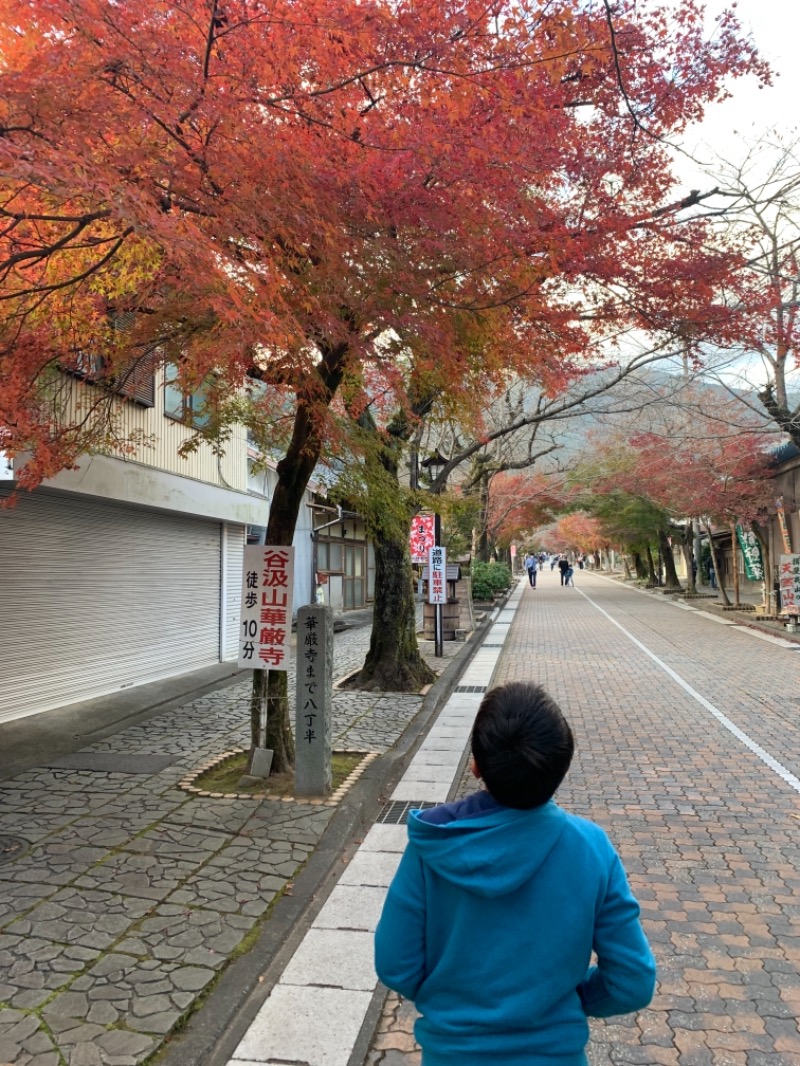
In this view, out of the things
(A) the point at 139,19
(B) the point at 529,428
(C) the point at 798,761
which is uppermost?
(B) the point at 529,428

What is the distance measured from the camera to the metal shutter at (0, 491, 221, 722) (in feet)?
29.1

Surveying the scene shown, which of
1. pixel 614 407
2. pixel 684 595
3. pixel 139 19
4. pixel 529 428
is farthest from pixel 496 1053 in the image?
pixel 684 595

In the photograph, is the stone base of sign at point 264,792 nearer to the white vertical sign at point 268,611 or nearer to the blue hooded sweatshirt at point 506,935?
the white vertical sign at point 268,611

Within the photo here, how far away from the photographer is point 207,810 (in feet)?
18.9

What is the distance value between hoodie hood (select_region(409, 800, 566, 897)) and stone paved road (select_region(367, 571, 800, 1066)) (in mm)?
2090

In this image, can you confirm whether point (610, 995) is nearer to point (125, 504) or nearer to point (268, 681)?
point (268, 681)

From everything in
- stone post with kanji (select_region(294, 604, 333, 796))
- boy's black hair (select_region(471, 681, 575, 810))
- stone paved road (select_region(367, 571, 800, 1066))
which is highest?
boy's black hair (select_region(471, 681, 575, 810))

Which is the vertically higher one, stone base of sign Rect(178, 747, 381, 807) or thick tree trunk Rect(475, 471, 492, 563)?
thick tree trunk Rect(475, 471, 492, 563)

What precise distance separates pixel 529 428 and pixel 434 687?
42.0ft

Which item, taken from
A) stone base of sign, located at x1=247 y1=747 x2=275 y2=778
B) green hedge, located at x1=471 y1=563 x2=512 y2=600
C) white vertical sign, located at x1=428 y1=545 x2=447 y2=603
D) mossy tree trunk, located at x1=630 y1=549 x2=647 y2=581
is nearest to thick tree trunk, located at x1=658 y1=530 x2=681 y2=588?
green hedge, located at x1=471 y1=563 x2=512 y2=600

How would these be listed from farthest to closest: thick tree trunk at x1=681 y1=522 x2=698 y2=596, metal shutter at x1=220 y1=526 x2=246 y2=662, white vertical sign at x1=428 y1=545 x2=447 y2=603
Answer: thick tree trunk at x1=681 y1=522 x2=698 y2=596 < white vertical sign at x1=428 y1=545 x2=447 y2=603 < metal shutter at x1=220 y1=526 x2=246 y2=662

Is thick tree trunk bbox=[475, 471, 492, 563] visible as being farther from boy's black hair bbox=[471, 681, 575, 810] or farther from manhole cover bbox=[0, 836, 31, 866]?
boy's black hair bbox=[471, 681, 575, 810]

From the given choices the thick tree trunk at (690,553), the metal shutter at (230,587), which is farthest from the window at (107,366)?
the thick tree trunk at (690,553)

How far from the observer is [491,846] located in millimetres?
1513
